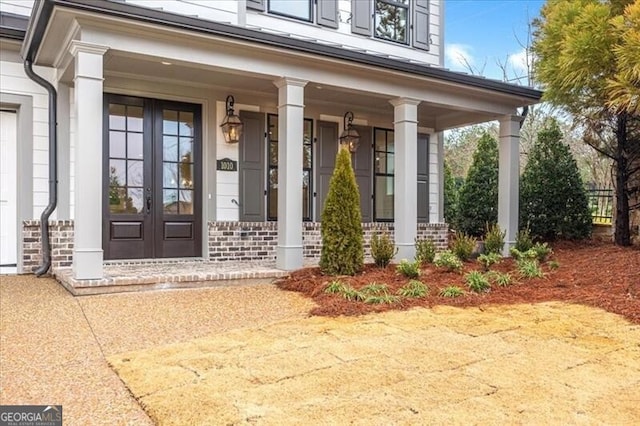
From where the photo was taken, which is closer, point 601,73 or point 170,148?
point 601,73

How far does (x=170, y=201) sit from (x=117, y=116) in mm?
1326

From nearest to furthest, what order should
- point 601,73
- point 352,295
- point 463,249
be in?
point 352,295 → point 601,73 → point 463,249

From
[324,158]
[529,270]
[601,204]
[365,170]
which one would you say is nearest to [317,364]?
[529,270]

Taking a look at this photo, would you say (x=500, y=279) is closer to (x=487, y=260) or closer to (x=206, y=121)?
(x=487, y=260)

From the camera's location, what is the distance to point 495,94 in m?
7.64

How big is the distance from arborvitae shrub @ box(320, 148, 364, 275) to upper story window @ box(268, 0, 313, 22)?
128 inches

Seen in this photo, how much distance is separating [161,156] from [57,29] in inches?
84.2

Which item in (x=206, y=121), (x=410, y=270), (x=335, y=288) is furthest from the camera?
(x=206, y=121)

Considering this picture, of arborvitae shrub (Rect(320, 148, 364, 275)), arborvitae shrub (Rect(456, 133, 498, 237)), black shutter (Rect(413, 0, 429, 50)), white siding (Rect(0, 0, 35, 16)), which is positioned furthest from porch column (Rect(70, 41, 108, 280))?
arborvitae shrub (Rect(456, 133, 498, 237))

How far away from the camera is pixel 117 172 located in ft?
21.5

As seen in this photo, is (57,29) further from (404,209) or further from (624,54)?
(624,54)

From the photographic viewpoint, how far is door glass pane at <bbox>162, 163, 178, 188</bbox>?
270 inches

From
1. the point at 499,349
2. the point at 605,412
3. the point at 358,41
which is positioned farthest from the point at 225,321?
the point at 358,41

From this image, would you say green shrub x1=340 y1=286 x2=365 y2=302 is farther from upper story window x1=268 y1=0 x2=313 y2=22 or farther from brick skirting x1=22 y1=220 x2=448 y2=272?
upper story window x1=268 y1=0 x2=313 y2=22
